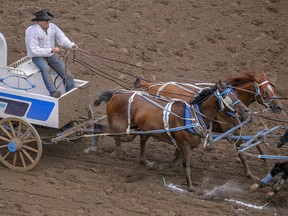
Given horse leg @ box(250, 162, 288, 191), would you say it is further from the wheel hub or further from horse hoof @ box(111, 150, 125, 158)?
the wheel hub

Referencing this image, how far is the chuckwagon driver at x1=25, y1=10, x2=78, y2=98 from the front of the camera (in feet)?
29.3

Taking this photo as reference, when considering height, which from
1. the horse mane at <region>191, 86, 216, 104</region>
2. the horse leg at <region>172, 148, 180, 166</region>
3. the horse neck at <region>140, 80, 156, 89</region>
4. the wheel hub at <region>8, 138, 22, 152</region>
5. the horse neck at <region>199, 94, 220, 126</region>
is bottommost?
the horse leg at <region>172, 148, 180, 166</region>

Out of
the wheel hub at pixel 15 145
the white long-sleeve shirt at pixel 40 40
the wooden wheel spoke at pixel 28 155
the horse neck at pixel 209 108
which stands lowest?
the wooden wheel spoke at pixel 28 155

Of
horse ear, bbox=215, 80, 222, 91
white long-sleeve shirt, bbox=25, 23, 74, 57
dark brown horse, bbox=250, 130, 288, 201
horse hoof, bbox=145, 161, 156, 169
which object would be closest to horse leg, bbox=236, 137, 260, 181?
dark brown horse, bbox=250, 130, 288, 201

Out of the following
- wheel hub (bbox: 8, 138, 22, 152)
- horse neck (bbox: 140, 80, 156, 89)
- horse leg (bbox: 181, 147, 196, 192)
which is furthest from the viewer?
horse neck (bbox: 140, 80, 156, 89)

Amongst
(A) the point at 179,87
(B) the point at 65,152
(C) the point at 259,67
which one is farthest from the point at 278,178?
(C) the point at 259,67

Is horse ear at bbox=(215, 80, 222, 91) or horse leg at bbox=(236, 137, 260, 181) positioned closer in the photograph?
horse ear at bbox=(215, 80, 222, 91)

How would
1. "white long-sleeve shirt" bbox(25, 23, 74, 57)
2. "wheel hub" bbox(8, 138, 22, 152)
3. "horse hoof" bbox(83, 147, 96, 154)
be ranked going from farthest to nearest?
1. "horse hoof" bbox(83, 147, 96, 154)
2. "white long-sleeve shirt" bbox(25, 23, 74, 57)
3. "wheel hub" bbox(8, 138, 22, 152)

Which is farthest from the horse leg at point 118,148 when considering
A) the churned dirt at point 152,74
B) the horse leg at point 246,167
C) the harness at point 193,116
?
the horse leg at point 246,167

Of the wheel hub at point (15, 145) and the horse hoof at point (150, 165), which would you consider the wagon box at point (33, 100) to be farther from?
the horse hoof at point (150, 165)

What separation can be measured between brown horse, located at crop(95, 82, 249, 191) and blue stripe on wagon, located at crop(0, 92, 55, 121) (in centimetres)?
75

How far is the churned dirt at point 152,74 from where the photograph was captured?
8164 millimetres

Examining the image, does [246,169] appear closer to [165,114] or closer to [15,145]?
[165,114]

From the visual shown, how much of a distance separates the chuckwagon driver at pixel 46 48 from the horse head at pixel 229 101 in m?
2.23
